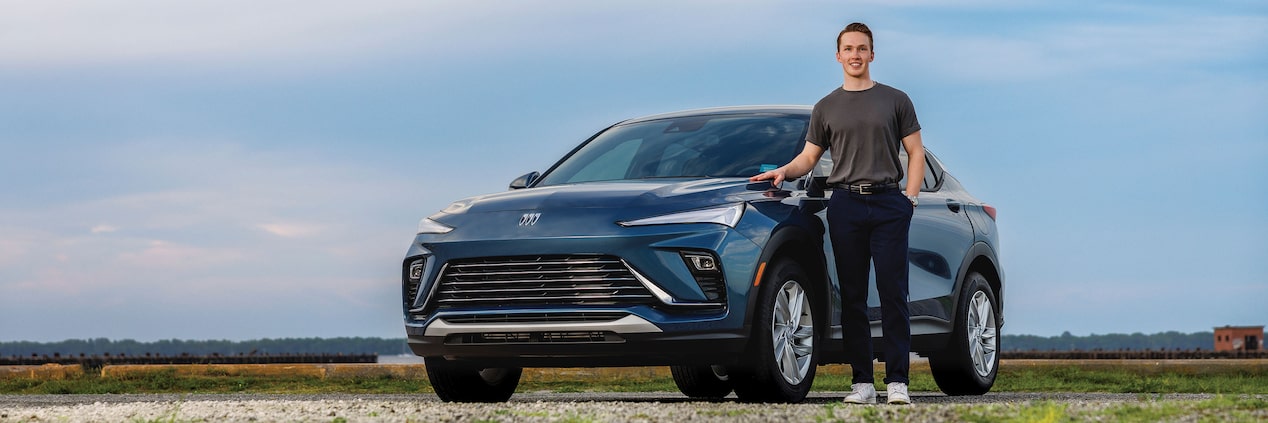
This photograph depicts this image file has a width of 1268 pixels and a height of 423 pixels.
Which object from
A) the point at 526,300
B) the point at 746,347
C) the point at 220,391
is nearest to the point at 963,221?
the point at 746,347

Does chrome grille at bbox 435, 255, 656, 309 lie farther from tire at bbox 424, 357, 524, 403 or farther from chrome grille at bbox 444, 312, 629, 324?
tire at bbox 424, 357, 524, 403

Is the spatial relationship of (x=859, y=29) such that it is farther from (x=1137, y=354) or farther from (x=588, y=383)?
(x=1137, y=354)

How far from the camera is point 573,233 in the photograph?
7617 millimetres

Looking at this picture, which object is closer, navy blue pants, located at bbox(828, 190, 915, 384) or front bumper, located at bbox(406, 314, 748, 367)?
front bumper, located at bbox(406, 314, 748, 367)

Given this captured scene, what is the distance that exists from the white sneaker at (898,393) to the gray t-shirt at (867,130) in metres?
1.15

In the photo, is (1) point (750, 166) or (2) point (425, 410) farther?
(1) point (750, 166)

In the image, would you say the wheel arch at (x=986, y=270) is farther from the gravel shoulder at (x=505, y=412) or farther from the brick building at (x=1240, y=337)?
the brick building at (x=1240, y=337)

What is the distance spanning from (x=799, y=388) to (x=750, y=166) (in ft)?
4.35

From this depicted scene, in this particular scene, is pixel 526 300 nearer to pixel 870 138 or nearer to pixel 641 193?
pixel 641 193

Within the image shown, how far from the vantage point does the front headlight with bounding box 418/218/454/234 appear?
8.02m

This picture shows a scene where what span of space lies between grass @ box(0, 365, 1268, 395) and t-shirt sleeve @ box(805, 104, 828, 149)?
5050 millimetres

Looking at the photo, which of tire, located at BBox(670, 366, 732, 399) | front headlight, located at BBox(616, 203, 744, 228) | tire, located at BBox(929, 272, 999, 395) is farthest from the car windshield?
tire, located at BBox(929, 272, 999, 395)

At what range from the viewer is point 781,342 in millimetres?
7984

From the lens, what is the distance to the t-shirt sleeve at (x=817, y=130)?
813 cm
